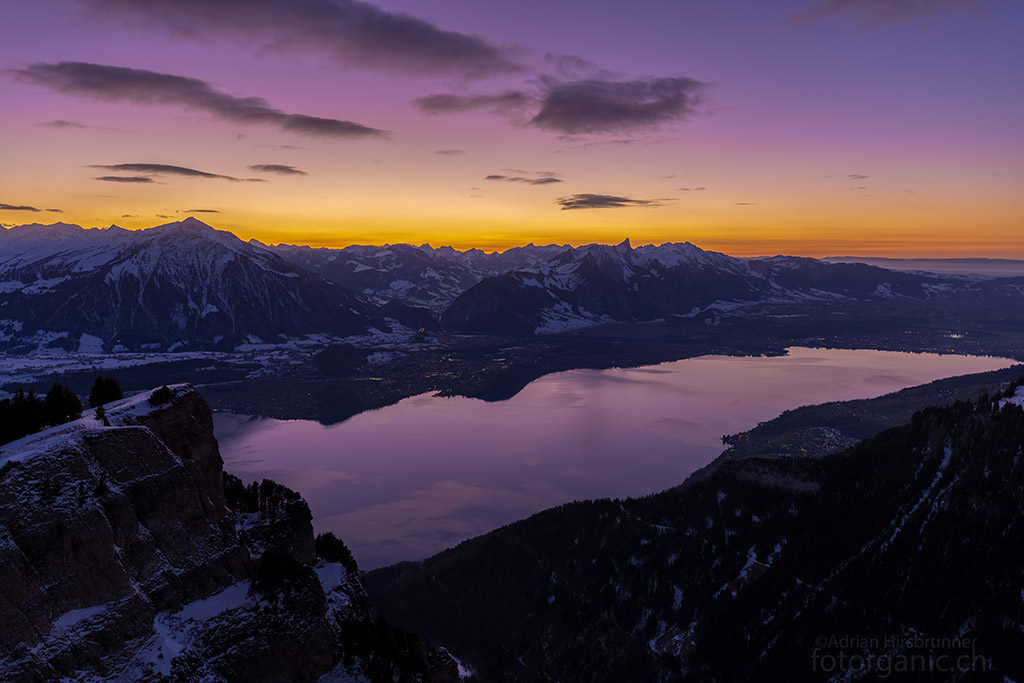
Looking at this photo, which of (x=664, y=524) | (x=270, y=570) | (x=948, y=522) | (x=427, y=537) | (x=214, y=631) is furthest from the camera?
(x=427, y=537)

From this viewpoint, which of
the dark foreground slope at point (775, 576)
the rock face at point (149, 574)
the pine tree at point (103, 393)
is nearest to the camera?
the rock face at point (149, 574)

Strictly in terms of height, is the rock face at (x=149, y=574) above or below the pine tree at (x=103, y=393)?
below

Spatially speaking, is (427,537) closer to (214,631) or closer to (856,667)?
(856,667)

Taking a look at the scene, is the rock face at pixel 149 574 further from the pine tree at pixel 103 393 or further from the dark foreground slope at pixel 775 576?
the dark foreground slope at pixel 775 576

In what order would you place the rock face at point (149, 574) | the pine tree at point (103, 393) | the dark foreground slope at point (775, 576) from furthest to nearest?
the dark foreground slope at point (775, 576) → the pine tree at point (103, 393) → the rock face at point (149, 574)

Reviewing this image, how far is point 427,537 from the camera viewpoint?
155 meters

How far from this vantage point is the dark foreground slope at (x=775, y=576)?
8425 cm

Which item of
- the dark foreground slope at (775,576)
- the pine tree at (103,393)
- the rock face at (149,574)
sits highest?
the pine tree at (103,393)

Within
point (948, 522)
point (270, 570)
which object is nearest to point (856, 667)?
point (948, 522)

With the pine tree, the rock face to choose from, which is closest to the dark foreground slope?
the rock face

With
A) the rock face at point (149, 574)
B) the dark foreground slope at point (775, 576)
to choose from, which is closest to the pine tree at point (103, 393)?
the rock face at point (149, 574)

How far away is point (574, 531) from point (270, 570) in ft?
299

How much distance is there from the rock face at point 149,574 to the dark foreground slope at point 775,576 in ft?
209

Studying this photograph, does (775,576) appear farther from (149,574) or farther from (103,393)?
(103,393)
